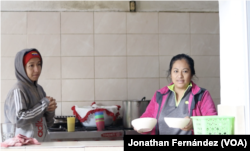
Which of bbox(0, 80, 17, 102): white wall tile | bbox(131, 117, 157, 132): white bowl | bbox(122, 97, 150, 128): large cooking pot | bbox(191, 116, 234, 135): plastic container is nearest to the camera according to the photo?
bbox(191, 116, 234, 135): plastic container

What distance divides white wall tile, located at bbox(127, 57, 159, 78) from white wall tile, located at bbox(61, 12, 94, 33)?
58 cm

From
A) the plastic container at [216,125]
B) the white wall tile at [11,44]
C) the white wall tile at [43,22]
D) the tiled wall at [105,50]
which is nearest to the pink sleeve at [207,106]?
the plastic container at [216,125]

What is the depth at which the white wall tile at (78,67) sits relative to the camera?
11.4 ft

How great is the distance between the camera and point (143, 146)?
1092mm

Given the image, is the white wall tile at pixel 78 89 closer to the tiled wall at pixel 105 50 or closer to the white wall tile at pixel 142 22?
the tiled wall at pixel 105 50

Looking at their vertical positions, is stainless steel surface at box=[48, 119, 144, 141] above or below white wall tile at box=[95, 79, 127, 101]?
below

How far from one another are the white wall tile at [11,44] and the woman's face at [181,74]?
194 centimetres

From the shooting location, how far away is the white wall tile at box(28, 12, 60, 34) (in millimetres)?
3455

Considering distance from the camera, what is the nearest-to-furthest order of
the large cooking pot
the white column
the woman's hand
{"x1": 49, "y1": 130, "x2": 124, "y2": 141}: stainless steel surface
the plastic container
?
the plastic container, the white column, the woman's hand, {"x1": 49, "y1": 130, "x2": 124, "y2": 141}: stainless steel surface, the large cooking pot

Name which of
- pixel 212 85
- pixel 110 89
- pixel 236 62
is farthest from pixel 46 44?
pixel 236 62

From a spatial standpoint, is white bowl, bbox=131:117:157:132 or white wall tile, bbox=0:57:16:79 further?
white wall tile, bbox=0:57:16:79

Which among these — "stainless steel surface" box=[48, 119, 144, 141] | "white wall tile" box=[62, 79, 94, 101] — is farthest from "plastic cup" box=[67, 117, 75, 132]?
"white wall tile" box=[62, 79, 94, 101]

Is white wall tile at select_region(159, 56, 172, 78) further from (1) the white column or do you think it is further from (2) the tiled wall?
(1) the white column

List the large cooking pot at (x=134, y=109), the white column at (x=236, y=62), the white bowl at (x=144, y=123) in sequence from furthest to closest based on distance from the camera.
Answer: the large cooking pot at (x=134, y=109) → the white bowl at (x=144, y=123) → the white column at (x=236, y=62)
